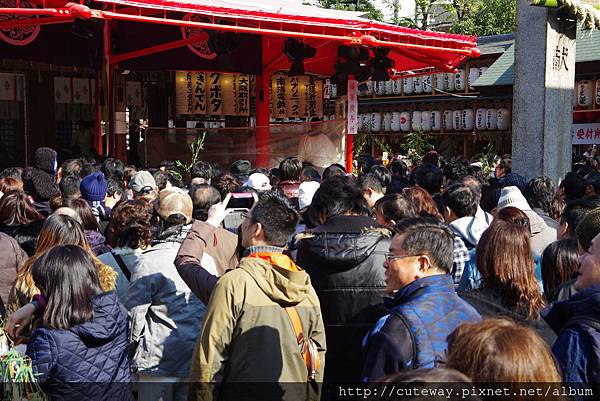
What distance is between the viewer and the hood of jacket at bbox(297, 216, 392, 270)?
3.66 meters

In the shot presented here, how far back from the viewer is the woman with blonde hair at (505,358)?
181 cm

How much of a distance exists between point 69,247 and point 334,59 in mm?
12865

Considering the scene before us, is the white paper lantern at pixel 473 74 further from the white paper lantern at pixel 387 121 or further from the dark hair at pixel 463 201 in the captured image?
the dark hair at pixel 463 201

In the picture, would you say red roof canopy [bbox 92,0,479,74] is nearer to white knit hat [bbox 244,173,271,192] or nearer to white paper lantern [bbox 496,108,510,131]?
white knit hat [bbox 244,173,271,192]

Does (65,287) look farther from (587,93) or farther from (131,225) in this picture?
(587,93)

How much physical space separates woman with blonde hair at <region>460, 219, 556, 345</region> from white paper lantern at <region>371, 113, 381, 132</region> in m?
22.9

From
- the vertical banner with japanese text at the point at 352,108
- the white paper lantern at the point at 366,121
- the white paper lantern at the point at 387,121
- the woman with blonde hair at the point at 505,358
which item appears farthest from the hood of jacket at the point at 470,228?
the white paper lantern at the point at 366,121

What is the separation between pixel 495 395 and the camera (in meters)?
1.81

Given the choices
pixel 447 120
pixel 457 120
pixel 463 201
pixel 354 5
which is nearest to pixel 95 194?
pixel 463 201

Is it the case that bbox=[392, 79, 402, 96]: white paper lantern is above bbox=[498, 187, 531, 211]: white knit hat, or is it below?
above

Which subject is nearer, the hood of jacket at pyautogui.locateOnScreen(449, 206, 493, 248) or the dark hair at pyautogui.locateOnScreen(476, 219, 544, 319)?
the dark hair at pyautogui.locateOnScreen(476, 219, 544, 319)

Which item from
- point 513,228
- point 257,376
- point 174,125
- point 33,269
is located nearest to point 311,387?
point 257,376

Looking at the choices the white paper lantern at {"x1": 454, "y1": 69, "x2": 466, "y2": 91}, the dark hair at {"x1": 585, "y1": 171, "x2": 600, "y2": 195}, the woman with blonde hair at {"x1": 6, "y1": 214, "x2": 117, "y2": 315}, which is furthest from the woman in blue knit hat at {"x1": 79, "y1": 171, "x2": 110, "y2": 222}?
the white paper lantern at {"x1": 454, "y1": 69, "x2": 466, "y2": 91}

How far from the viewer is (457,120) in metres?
22.9
